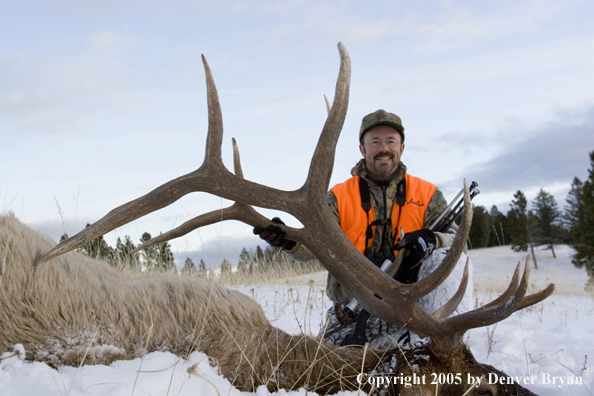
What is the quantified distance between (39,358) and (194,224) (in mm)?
1158

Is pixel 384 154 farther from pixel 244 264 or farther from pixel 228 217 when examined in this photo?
pixel 244 264

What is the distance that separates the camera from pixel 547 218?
52.4 meters

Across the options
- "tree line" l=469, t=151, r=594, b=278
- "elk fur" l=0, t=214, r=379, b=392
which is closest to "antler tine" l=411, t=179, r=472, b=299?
"elk fur" l=0, t=214, r=379, b=392

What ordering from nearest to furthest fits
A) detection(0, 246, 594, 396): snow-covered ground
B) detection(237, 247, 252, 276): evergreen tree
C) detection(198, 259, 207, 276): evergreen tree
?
detection(0, 246, 594, 396): snow-covered ground < detection(198, 259, 207, 276): evergreen tree < detection(237, 247, 252, 276): evergreen tree

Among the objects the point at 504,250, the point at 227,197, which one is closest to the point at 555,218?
the point at 504,250

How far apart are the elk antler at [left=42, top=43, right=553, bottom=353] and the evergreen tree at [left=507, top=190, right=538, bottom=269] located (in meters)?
46.1

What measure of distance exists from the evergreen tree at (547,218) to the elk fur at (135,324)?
51213 millimetres

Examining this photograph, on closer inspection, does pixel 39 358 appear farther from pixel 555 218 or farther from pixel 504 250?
pixel 555 218

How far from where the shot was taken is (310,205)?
3.09m

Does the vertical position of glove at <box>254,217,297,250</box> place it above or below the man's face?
below

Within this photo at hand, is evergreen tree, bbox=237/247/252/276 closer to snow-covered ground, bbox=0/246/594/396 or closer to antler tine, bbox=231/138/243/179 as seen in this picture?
snow-covered ground, bbox=0/246/594/396

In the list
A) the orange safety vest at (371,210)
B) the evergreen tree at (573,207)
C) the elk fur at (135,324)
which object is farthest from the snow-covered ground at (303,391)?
the evergreen tree at (573,207)

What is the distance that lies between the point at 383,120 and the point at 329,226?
239 centimetres

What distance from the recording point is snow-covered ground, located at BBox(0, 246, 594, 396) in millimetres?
2369
